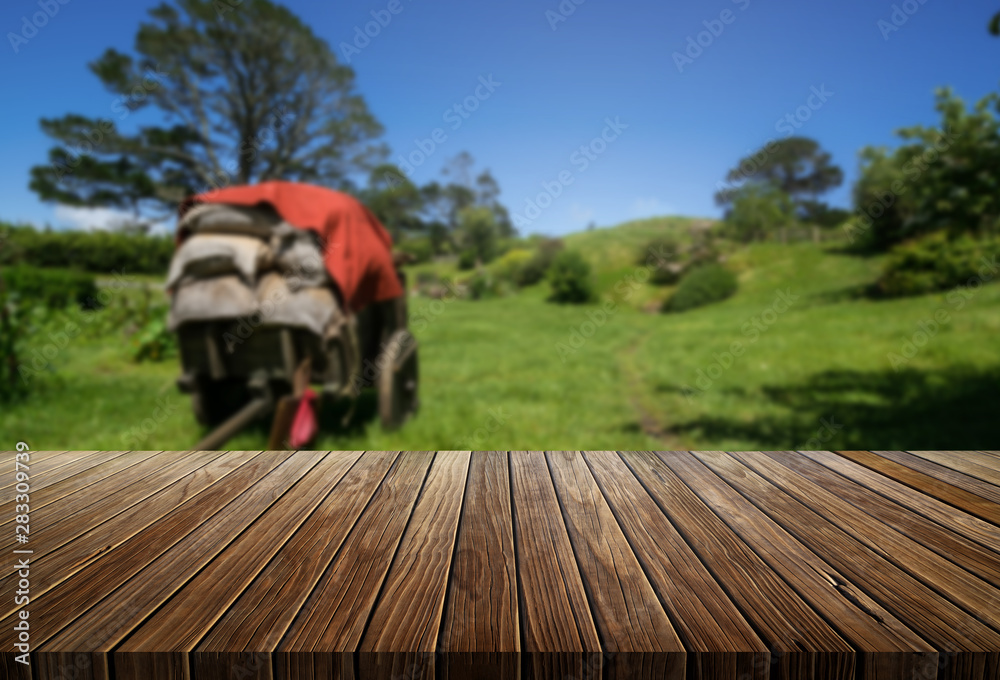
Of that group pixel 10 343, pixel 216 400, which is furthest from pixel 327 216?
pixel 10 343

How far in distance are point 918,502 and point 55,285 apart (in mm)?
7604

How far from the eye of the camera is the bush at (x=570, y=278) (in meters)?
10.3

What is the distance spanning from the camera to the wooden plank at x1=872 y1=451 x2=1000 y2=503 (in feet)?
4.42

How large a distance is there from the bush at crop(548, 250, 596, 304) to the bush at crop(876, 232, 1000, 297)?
5298 mm

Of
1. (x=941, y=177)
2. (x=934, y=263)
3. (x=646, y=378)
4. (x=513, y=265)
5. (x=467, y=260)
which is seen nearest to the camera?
(x=941, y=177)

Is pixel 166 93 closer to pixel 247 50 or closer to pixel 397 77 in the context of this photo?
pixel 247 50

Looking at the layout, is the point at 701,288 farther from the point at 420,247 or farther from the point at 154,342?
the point at 154,342

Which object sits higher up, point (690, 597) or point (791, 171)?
point (791, 171)

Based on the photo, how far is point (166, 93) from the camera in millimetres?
6215

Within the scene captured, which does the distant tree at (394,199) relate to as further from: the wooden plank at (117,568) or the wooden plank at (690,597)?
the wooden plank at (690,597)

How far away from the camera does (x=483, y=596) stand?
2.77ft

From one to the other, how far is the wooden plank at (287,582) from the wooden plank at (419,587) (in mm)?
125

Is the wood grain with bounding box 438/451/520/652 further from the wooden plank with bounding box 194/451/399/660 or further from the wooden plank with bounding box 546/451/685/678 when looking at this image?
the wooden plank with bounding box 194/451/399/660

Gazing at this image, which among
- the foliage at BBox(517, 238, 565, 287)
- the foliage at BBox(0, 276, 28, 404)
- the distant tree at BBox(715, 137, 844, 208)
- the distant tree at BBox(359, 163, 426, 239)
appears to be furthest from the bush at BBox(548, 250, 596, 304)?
the foliage at BBox(0, 276, 28, 404)
